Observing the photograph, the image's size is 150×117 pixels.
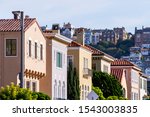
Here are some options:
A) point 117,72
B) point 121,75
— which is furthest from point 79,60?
point 117,72

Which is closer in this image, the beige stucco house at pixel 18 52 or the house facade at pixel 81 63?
the beige stucco house at pixel 18 52

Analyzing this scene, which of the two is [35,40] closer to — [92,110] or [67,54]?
[67,54]

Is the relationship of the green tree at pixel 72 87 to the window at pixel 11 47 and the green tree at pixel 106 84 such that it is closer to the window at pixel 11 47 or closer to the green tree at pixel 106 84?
the green tree at pixel 106 84

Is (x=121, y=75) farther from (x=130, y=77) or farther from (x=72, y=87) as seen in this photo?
(x=72, y=87)

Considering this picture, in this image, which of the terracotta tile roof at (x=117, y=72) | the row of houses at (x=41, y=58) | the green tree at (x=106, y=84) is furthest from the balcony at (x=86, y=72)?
the terracotta tile roof at (x=117, y=72)

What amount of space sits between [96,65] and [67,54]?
1411cm

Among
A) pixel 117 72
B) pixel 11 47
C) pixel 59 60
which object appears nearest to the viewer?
pixel 11 47

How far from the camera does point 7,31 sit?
51000 mm

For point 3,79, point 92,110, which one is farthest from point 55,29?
point 92,110

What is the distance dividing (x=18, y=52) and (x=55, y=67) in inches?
358

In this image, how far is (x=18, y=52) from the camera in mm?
50344

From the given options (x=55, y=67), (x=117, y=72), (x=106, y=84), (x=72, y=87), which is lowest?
(x=106, y=84)

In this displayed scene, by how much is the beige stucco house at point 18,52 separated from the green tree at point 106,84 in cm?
2212

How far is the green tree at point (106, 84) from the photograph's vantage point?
7650 cm
